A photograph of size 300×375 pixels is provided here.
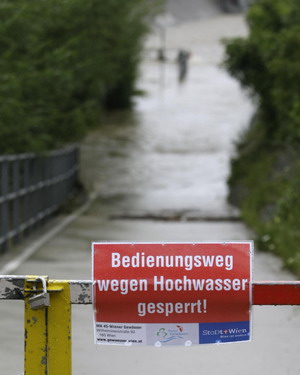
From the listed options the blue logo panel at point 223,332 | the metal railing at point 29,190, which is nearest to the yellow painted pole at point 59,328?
the blue logo panel at point 223,332

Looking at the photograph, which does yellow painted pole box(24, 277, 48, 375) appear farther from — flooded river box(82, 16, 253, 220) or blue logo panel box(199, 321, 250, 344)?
flooded river box(82, 16, 253, 220)

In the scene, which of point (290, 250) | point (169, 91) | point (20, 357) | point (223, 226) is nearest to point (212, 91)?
point (169, 91)

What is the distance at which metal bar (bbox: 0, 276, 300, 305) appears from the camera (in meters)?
5.09

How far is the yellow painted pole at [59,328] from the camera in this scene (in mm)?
5094

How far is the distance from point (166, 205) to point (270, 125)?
307 cm

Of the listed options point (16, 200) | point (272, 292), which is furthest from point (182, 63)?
point (272, 292)

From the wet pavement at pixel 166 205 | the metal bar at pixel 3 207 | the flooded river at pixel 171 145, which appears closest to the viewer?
the wet pavement at pixel 166 205

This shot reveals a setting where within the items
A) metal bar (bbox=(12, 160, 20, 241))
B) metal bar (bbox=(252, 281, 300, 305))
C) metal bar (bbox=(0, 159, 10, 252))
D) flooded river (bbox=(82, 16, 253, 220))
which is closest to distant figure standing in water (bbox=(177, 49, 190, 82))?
flooded river (bbox=(82, 16, 253, 220))

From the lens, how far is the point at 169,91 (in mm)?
60656

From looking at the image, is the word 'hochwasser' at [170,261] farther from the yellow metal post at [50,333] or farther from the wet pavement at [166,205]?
the wet pavement at [166,205]

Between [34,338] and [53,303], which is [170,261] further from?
[34,338]

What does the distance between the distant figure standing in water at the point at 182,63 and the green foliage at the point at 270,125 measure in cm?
3448

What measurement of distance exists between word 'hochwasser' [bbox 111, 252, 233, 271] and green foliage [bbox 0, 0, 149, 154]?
1151 cm

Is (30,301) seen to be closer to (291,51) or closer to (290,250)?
(290,250)
